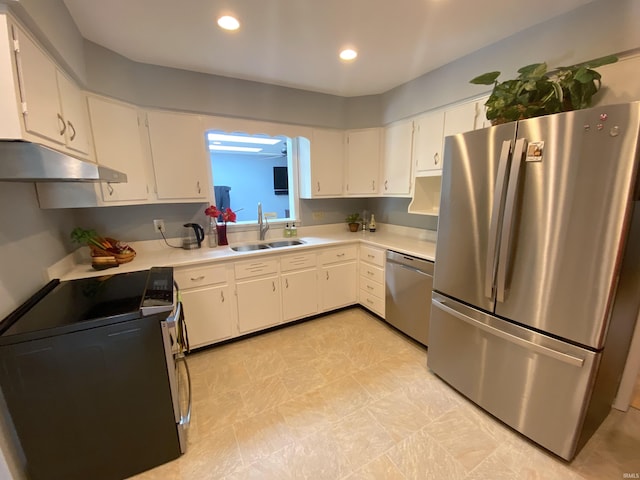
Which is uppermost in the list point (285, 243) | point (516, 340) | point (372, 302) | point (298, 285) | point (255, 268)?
point (285, 243)

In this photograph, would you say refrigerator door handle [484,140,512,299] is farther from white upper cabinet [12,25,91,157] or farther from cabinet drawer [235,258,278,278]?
white upper cabinet [12,25,91,157]

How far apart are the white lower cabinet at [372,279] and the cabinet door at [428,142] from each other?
95 centimetres

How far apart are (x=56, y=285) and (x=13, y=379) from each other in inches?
30.3

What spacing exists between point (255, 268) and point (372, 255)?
1248mm

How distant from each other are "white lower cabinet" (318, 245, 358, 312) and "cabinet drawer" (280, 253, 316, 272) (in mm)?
97

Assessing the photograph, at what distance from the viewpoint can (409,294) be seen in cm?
251

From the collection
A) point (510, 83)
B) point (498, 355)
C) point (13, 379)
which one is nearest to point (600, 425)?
point (498, 355)

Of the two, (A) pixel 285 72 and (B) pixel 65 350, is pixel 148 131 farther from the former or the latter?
(B) pixel 65 350

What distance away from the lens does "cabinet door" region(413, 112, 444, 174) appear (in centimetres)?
250

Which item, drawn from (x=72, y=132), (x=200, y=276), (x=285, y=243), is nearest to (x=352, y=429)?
(x=200, y=276)

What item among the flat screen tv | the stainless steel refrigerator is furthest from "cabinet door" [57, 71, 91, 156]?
the flat screen tv

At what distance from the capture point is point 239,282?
8.30ft

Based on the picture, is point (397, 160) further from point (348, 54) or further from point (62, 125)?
point (62, 125)

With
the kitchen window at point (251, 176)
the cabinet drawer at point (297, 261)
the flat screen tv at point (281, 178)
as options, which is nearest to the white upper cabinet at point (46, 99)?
the cabinet drawer at point (297, 261)
